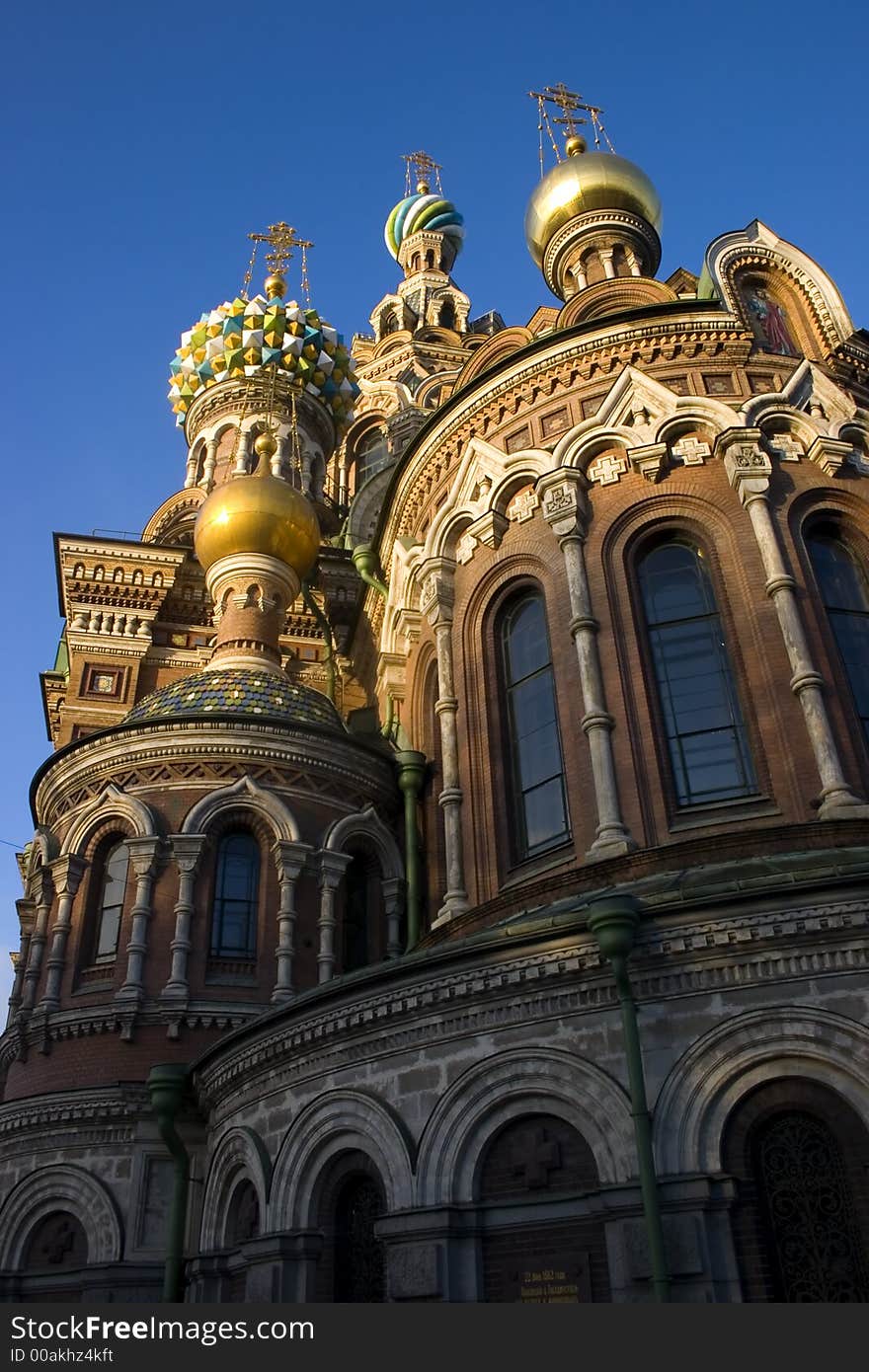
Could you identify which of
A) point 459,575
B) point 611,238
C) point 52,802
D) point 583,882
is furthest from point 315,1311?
point 611,238

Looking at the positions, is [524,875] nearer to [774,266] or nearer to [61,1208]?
[61,1208]

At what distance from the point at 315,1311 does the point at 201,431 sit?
2183 cm

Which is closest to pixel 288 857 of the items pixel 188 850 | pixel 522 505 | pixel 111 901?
pixel 188 850

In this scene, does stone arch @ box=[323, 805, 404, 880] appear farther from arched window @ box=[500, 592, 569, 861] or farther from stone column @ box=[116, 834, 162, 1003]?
arched window @ box=[500, 592, 569, 861]

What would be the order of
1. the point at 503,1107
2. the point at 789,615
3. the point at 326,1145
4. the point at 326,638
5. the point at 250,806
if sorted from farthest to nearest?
the point at 326,638 → the point at 250,806 → the point at 789,615 → the point at 326,1145 → the point at 503,1107

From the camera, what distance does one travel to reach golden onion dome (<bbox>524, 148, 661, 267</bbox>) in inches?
661

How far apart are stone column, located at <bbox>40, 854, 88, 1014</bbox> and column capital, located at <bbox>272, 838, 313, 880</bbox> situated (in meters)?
2.24

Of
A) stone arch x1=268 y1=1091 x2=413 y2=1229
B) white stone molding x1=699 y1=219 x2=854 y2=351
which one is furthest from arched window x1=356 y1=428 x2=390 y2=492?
stone arch x1=268 y1=1091 x2=413 y2=1229

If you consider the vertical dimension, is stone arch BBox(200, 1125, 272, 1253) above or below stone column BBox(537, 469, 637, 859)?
below

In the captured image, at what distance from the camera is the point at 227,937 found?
41.8 feet

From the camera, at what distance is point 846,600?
35.8 ft

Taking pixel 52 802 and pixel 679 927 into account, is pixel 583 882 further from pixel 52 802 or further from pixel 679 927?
pixel 52 802

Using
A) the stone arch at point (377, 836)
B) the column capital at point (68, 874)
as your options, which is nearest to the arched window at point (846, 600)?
the stone arch at point (377, 836)

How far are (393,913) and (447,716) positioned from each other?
279 centimetres
